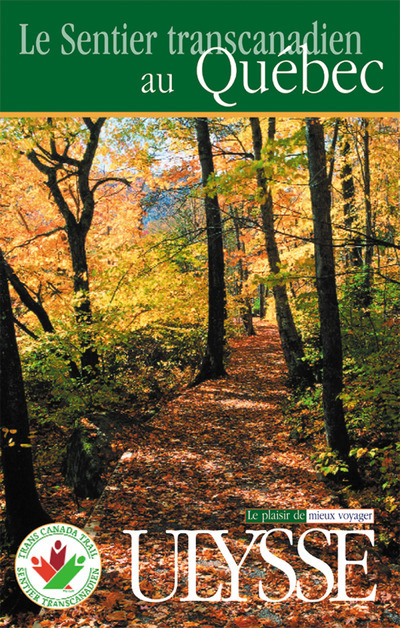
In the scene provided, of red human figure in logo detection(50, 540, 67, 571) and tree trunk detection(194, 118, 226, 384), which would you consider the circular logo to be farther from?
tree trunk detection(194, 118, 226, 384)

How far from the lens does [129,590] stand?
322 centimetres

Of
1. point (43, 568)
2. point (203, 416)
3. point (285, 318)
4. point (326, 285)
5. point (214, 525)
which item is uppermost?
point (326, 285)

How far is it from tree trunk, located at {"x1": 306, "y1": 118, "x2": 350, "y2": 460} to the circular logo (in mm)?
2780

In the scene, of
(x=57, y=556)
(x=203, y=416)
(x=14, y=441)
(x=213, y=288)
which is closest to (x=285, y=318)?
(x=213, y=288)

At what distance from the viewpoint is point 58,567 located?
9.54ft

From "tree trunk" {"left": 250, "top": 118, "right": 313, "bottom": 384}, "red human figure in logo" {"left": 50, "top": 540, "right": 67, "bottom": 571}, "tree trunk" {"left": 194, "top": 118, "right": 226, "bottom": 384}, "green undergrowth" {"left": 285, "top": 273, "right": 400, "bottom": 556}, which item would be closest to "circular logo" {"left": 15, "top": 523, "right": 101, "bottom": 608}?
"red human figure in logo" {"left": 50, "top": 540, "right": 67, "bottom": 571}

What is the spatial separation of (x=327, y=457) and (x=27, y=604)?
329 cm

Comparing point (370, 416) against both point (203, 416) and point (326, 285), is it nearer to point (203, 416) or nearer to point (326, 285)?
point (326, 285)

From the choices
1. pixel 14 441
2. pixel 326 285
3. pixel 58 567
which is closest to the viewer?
pixel 58 567

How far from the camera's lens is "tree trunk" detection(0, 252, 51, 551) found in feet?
12.2

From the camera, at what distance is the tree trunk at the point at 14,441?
146 inches

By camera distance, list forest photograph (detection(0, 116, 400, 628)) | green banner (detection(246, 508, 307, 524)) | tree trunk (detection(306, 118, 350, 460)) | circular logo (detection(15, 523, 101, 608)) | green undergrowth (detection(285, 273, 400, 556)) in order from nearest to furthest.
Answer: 1. circular logo (detection(15, 523, 101, 608))
2. forest photograph (detection(0, 116, 400, 628))
3. green banner (detection(246, 508, 307, 524))
4. green undergrowth (detection(285, 273, 400, 556))
5. tree trunk (detection(306, 118, 350, 460))

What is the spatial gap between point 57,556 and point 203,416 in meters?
4.64

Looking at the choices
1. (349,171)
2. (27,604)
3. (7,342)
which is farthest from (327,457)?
(349,171)
